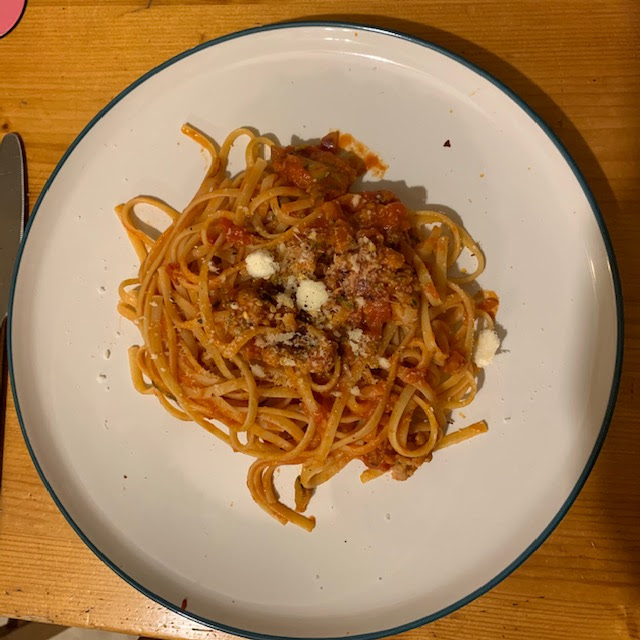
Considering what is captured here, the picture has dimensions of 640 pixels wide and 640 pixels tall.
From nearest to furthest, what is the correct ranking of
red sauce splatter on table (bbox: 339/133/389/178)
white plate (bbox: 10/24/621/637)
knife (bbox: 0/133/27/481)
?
white plate (bbox: 10/24/621/637) → red sauce splatter on table (bbox: 339/133/389/178) → knife (bbox: 0/133/27/481)

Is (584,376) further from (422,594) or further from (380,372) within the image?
(422,594)

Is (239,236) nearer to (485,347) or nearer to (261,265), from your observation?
(261,265)

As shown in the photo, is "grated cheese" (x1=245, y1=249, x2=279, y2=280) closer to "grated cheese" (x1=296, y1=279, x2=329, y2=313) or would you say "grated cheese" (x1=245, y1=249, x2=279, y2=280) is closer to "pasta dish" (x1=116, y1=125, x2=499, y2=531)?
"pasta dish" (x1=116, y1=125, x2=499, y2=531)

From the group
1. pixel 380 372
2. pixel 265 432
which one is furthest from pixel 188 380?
pixel 380 372

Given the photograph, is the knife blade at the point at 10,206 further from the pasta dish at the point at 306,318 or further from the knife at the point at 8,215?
the pasta dish at the point at 306,318

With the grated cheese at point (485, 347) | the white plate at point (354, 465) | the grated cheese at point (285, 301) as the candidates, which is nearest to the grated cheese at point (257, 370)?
the grated cheese at point (285, 301)

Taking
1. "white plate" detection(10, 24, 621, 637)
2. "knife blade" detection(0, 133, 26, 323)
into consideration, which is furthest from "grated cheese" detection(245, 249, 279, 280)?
"knife blade" detection(0, 133, 26, 323)

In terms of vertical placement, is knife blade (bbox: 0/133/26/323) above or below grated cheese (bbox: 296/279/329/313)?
above
